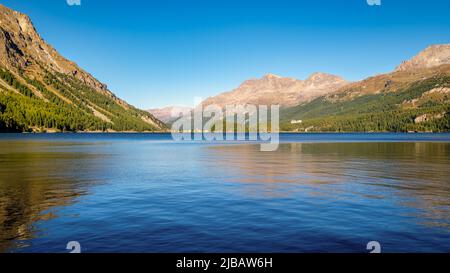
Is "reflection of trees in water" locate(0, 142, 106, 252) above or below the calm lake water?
above

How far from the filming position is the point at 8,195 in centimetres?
3394

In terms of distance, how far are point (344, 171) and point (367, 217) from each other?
3143 cm

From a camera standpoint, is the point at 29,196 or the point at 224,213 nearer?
the point at 224,213

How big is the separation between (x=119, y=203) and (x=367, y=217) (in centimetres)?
1916

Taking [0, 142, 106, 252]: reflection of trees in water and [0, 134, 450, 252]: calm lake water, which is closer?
[0, 134, 450, 252]: calm lake water

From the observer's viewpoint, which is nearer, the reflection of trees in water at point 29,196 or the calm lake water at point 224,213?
the calm lake water at point 224,213

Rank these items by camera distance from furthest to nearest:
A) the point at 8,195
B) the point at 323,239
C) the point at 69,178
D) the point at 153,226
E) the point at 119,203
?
the point at 69,178 < the point at 8,195 < the point at 119,203 < the point at 153,226 < the point at 323,239

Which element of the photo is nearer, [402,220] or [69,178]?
[402,220]

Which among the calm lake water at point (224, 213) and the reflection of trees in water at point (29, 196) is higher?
the reflection of trees in water at point (29, 196)

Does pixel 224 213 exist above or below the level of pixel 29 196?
below
